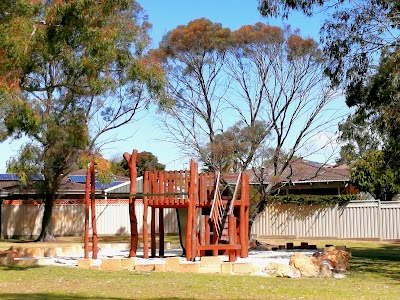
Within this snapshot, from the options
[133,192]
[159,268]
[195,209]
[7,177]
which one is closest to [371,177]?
[195,209]

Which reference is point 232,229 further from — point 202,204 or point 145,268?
point 145,268

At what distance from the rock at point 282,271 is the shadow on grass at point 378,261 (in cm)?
210

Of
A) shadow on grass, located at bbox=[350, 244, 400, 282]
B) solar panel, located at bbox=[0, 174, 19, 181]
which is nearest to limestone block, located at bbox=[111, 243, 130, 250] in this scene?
shadow on grass, located at bbox=[350, 244, 400, 282]

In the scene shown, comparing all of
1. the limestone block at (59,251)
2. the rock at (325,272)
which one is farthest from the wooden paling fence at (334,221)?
the rock at (325,272)

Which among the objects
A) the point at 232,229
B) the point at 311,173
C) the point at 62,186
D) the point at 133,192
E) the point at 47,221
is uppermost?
the point at 311,173

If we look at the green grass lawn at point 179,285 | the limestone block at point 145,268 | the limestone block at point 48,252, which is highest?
the limestone block at point 48,252

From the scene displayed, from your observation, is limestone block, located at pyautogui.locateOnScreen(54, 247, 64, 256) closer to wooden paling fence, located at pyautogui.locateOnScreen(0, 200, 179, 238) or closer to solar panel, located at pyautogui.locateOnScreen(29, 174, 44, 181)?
solar panel, located at pyautogui.locateOnScreen(29, 174, 44, 181)

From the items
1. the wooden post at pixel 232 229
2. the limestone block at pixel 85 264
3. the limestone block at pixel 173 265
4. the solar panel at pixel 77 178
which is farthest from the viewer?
the solar panel at pixel 77 178

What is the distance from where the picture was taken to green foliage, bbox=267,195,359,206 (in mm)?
31797

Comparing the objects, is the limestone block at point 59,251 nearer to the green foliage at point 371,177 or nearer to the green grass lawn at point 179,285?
the green grass lawn at point 179,285

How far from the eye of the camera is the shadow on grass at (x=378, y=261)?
16359 millimetres

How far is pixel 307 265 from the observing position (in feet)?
49.1

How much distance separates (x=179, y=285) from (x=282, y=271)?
292cm

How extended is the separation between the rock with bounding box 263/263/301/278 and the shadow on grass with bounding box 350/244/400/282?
210cm
